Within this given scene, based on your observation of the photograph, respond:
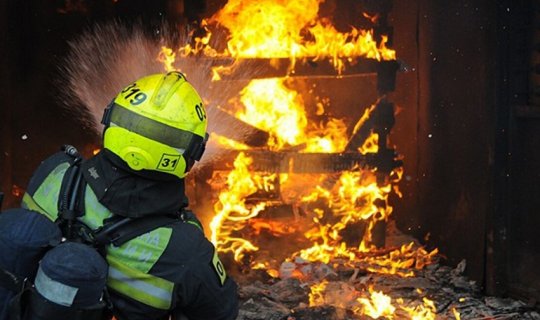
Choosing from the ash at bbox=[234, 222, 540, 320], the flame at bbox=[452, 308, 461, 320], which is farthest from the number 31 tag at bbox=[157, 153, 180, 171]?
the flame at bbox=[452, 308, 461, 320]

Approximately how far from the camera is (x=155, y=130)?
2648 mm

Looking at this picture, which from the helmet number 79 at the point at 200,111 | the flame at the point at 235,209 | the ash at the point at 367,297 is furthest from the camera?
the flame at the point at 235,209

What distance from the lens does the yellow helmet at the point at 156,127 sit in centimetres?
264

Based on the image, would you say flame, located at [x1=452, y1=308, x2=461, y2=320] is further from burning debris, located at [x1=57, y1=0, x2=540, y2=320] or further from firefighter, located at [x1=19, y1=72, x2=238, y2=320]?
firefighter, located at [x1=19, y1=72, x2=238, y2=320]

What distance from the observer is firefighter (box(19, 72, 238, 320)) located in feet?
8.45

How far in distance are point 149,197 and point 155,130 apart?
0.91 feet

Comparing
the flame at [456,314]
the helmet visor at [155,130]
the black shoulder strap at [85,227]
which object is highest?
the helmet visor at [155,130]

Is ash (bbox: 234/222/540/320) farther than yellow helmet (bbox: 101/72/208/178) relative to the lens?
Yes

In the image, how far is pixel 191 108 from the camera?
278 centimetres

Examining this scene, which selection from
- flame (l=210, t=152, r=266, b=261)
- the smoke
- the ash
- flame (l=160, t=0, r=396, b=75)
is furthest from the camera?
the smoke

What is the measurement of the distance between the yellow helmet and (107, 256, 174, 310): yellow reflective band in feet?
1.35

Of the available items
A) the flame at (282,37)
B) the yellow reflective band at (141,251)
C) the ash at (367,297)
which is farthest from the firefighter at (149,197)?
the flame at (282,37)

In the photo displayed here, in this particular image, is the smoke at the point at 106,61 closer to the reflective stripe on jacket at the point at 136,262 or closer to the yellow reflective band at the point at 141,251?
the reflective stripe on jacket at the point at 136,262

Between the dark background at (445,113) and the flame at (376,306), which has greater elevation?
the dark background at (445,113)
